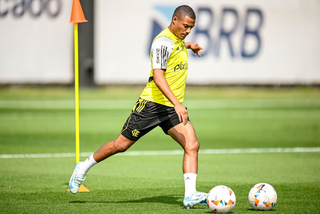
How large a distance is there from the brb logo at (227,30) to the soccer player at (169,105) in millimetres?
19960

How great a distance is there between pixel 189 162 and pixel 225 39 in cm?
2113

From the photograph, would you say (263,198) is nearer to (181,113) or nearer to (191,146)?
(191,146)

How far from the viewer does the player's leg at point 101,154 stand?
6.88 meters

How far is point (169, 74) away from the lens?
6.70 meters

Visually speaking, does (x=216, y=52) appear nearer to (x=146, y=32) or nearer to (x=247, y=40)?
(x=247, y=40)

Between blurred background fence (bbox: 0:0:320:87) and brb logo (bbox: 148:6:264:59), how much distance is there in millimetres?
50

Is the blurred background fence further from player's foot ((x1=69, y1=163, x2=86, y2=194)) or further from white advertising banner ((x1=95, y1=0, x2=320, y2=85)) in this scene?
player's foot ((x1=69, y1=163, x2=86, y2=194))

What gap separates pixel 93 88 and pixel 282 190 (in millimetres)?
19805

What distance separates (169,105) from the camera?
6.78 metres

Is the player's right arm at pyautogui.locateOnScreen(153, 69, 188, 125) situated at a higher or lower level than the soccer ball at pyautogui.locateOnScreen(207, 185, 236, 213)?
higher

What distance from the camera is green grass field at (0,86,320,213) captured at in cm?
701

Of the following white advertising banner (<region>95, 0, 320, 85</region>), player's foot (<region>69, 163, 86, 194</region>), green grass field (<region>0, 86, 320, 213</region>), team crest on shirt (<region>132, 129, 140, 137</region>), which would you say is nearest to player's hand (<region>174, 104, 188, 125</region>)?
team crest on shirt (<region>132, 129, 140, 137</region>)

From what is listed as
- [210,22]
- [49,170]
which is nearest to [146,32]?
[210,22]

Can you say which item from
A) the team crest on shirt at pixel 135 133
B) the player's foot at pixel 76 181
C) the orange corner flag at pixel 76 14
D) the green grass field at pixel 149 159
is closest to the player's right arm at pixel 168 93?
the team crest on shirt at pixel 135 133
